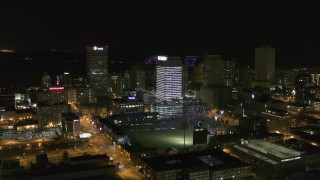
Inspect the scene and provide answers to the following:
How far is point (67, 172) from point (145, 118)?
8276 mm

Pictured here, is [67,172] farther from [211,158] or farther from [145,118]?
[145,118]

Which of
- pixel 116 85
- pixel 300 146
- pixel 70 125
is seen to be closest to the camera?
pixel 300 146

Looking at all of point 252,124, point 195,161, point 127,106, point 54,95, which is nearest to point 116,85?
point 54,95

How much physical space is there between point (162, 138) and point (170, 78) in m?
9.33

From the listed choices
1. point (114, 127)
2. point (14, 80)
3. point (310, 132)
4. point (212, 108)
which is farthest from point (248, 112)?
point (14, 80)

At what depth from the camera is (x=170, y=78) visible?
82.6 ft

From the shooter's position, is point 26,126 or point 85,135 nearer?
point 85,135

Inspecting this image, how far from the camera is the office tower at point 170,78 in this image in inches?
992

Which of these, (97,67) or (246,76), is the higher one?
(97,67)

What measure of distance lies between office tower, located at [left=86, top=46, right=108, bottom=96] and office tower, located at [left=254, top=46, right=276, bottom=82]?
10.9 meters

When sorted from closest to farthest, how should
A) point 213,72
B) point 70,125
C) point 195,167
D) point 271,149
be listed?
point 195,167 → point 271,149 → point 70,125 → point 213,72

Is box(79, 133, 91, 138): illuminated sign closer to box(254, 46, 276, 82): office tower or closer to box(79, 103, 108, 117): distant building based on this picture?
box(79, 103, 108, 117): distant building

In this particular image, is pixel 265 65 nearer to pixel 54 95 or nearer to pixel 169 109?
pixel 169 109

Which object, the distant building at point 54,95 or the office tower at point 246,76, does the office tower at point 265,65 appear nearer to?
the office tower at point 246,76
